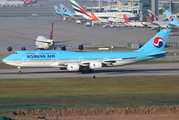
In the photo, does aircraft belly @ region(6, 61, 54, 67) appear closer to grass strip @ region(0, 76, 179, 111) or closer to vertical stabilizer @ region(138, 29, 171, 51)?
grass strip @ region(0, 76, 179, 111)

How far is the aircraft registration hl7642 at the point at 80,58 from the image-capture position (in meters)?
59.8

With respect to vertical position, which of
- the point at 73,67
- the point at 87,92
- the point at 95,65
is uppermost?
the point at 95,65

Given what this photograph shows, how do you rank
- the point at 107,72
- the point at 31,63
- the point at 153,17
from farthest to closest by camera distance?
1. the point at 153,17
2. the point at 107,72
3. the point at 31,63

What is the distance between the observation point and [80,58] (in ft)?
200

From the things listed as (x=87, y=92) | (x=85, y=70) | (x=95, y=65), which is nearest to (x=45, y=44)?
(x=85, y=70)

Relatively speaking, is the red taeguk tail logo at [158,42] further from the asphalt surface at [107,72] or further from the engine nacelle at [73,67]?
the engine nacelle at [73,67]

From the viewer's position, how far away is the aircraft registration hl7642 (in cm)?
5978

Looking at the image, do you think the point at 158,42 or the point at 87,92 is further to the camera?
the point at 158,42

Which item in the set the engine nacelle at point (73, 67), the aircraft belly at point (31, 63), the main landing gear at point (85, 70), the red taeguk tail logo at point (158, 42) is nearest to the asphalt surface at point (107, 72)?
the main landing gear at point (85, 70)

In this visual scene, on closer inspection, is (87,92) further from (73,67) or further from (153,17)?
(153,17)

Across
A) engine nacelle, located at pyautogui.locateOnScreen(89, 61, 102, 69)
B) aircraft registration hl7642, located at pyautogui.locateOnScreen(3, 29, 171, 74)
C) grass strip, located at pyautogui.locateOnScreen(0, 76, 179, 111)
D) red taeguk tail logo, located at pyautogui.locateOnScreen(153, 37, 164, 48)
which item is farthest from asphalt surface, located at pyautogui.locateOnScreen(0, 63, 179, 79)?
red taeguk tail logo, located at pyautogui.locateOnScreen(153, 37, 164, 48)

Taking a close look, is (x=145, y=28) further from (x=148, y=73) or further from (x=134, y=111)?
(x=134, y=111)

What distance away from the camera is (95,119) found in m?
31.2

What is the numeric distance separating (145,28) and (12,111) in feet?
457
